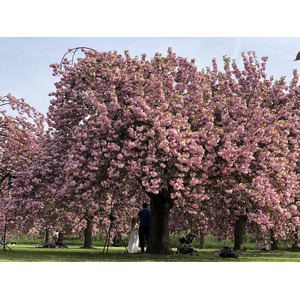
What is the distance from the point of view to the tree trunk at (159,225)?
56.6 feet

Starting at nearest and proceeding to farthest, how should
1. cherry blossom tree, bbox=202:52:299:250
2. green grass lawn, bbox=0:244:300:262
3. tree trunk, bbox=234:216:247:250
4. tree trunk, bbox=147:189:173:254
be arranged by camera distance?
green grass lawn, bbox=0:244:300:262 → cherry blossom tree, bbox=202:52:299:250 → tree trunk, bbox=147:189:173:254 → tree trunk, bbox=234:216:247:250

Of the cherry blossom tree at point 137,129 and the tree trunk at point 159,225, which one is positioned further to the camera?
the tree trunk at point 159,225

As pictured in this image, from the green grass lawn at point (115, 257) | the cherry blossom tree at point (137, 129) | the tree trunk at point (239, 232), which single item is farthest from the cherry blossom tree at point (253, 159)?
the tree trunk at point (239, 232)

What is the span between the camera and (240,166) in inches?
610

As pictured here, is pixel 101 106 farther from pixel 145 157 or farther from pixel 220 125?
pixel 220 125

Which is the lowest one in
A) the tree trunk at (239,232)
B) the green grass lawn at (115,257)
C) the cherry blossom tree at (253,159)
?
the green grass lawn at (115,257)

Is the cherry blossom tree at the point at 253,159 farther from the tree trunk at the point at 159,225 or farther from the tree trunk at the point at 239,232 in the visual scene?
the tree trunk at the point at 239,232

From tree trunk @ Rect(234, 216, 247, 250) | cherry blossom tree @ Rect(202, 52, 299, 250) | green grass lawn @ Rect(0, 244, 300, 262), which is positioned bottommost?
green grass lawn @ Rect(0, 244, 300, 262)

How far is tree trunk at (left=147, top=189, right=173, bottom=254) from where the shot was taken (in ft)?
56.6

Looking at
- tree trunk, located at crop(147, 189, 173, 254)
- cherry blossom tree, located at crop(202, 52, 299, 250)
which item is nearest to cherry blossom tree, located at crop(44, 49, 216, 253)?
tree trunk, located at crop(147, 189, 173, 254)

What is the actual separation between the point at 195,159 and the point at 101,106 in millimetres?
3933

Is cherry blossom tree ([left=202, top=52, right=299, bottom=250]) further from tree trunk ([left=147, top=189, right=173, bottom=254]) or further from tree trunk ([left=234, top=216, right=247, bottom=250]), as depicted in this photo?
tree trunk ([left=234, top=216, right=247, bottom=250])

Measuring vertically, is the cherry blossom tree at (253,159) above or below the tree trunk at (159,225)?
above
